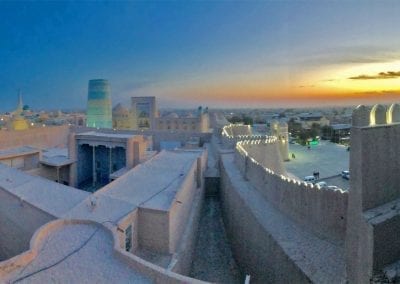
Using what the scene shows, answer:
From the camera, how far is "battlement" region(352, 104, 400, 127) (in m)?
4.43

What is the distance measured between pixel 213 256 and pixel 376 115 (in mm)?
6616

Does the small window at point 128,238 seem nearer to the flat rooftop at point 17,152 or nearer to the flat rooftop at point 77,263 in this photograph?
the flat rooftop at point 77,263

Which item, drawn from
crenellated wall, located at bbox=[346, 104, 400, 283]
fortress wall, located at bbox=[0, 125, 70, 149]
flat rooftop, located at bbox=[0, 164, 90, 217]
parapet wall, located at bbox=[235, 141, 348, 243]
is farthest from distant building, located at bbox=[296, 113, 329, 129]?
crenellated wall, located at bbox=[346, 104, 400, 283]

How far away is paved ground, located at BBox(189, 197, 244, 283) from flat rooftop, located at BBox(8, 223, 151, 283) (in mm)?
3813

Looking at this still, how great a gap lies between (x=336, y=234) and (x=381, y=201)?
5.88 ft

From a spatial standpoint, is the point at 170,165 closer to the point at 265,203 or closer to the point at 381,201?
the point at 265,203

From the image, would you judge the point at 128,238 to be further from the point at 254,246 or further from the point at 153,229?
the point at 254,246

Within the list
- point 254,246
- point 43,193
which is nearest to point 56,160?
point 43,193

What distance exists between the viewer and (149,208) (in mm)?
7559

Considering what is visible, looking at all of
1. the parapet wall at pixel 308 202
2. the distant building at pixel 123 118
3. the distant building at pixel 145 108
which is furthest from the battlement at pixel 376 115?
the distant building at pixel 123 118

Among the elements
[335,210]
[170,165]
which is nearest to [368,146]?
[335,210]

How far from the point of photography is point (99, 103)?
105 feet

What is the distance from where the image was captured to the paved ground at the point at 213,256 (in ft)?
28.1

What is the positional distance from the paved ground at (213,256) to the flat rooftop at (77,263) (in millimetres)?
3813
